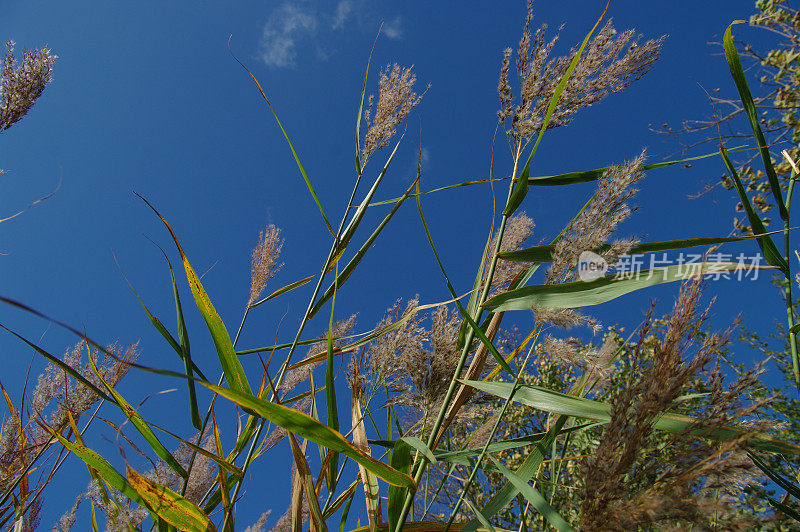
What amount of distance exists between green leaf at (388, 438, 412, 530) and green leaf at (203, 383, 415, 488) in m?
0.14

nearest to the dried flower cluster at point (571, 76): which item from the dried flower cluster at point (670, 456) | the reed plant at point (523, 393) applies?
the reed plant at point (523, 393)

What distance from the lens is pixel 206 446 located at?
189 cm

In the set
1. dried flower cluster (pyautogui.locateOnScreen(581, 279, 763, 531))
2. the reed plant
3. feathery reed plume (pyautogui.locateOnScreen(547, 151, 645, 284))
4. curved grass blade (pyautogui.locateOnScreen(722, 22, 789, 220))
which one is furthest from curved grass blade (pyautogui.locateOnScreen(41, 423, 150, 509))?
curved grass blade (pyautogui.locateOnScreen(722, 22, 789, 220))

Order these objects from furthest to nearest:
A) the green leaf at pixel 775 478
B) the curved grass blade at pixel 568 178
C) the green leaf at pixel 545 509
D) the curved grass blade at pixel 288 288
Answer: the curved grass blade at pixel 288 288, the curved grass blade at pixel 568 178, the green leaf at pixel 775 478, the green leaf at pixel 545 509

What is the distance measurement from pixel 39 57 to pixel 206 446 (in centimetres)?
163

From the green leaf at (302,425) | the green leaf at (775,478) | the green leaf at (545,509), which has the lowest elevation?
the green leaf at (545,509)

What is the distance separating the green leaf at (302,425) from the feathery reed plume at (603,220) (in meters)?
0.57

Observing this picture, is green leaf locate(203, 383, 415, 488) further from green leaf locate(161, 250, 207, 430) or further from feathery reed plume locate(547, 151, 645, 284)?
feathery reed plume locate(547, 151, 645, 284)

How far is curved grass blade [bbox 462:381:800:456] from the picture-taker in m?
0.71

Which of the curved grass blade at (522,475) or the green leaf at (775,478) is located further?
the curved grass blade at (522,475)

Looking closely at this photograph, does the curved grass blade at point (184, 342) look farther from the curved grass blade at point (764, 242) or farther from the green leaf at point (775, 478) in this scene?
the curved grass blade at point (764, 242)

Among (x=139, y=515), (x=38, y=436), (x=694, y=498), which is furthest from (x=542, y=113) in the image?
(x=38, y=436)

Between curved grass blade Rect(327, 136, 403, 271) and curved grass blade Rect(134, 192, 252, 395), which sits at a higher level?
curved grass blade Rect(327, 136, 403, 271)

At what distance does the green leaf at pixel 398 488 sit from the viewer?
3.40 feet
